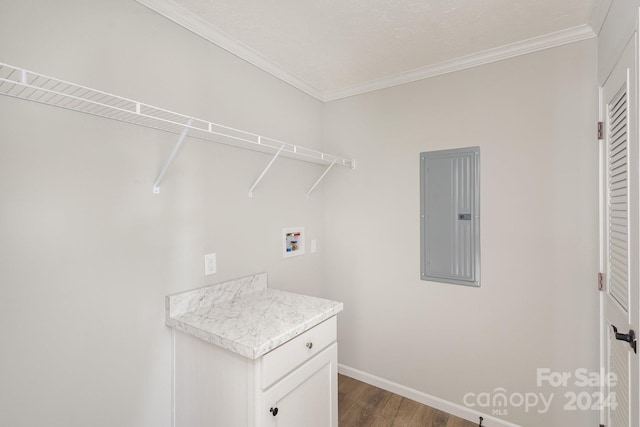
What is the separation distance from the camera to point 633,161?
1.08m

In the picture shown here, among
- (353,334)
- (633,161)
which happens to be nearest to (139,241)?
(353,334)

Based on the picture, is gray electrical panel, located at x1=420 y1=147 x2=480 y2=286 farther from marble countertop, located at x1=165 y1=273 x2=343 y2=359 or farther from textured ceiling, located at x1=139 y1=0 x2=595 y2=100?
marble countertop, located at x1=165 y1=273 x2=343 y2=359

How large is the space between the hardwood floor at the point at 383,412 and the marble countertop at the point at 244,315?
972 mm

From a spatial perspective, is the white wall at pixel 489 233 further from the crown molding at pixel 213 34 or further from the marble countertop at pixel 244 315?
the marble countertop at pixel 244 315

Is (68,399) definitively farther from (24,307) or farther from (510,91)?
(510,91)

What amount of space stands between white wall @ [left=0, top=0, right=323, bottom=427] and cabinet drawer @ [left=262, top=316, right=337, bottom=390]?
586mm

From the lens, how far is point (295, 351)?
1.26 m

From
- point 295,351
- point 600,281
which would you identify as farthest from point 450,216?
point 295,351

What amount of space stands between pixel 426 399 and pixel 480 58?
2354 millimetres

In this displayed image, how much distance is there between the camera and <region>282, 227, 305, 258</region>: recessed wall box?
6.91ft

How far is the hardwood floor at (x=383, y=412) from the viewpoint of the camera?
73.7 inches

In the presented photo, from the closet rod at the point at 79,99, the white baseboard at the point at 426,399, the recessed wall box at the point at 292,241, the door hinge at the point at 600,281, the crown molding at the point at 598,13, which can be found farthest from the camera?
the recessed wall box at the point at 292,241

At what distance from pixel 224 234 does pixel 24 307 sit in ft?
2.77

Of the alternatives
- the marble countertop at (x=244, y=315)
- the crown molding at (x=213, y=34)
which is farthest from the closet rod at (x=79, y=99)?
the marble countertop at (x=244, y=315)
